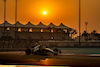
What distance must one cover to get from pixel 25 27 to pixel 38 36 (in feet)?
23.7

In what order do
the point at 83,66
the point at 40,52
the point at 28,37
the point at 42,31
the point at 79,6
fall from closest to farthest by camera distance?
1. the point at 83,66
2. the point at 40,52
3. the point at 79,6
4. the point at 28,37
5. the point at 42,31

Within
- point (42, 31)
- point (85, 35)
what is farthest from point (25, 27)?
point (85, 35)

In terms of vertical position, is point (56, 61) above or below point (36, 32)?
below

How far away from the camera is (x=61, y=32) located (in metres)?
81.2

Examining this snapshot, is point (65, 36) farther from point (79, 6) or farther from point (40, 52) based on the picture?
point (40, 52)

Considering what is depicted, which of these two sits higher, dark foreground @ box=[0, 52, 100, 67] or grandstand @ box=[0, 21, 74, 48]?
grandstand @ box=[0, 21, 74, 48]

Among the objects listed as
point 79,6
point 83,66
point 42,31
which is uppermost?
point 79,6

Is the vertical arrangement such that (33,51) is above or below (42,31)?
below

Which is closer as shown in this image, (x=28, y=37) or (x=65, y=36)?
(x=28, y=37)

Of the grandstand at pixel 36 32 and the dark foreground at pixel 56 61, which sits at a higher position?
the grandstand at pixel 36 32

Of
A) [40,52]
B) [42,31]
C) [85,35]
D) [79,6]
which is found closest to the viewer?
[40,52]

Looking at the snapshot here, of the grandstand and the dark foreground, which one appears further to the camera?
the grandstand

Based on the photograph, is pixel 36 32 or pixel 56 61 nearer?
pixel 56 61

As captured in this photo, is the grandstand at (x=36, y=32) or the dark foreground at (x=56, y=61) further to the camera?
the grandstand at (x=36, y=32)
